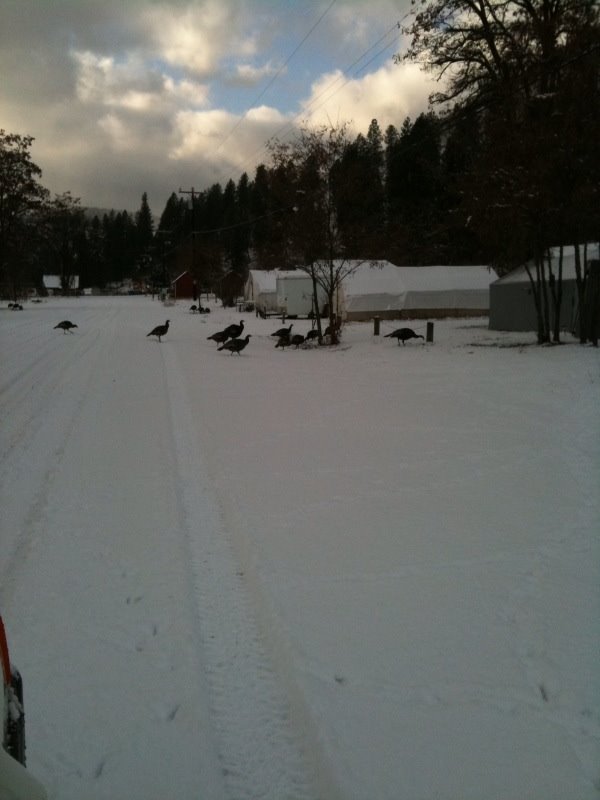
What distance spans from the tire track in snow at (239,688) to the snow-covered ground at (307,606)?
0.04ft

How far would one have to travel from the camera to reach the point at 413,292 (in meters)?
43.6

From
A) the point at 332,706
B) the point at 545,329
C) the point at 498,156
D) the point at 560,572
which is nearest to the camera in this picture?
the point at 332,706

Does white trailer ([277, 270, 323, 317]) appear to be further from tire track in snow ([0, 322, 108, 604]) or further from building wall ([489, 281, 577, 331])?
tire track in snow ([0, 322, 108, 604])

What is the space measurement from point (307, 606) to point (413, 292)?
40.4 meters

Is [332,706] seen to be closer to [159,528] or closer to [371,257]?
[159,528]

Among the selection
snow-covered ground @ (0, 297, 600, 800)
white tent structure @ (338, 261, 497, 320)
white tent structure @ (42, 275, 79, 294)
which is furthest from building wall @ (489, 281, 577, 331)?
white tent structure @ (42, 275, 79, 294)

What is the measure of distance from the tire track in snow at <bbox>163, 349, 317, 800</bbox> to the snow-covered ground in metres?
0.01

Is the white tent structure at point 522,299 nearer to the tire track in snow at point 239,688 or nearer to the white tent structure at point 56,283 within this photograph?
the tire track in snow at point 239,688

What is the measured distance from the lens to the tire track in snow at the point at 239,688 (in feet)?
10.3

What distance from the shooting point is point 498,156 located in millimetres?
21594

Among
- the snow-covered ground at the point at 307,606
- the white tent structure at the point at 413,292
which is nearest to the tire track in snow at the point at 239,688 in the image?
the snow-covered ground at the point at 307,606

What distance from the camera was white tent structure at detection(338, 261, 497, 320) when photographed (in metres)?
42.8

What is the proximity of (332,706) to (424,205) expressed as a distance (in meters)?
71.7

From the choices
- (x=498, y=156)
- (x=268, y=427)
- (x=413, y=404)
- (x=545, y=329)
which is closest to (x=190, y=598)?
(x=268, y=427)
